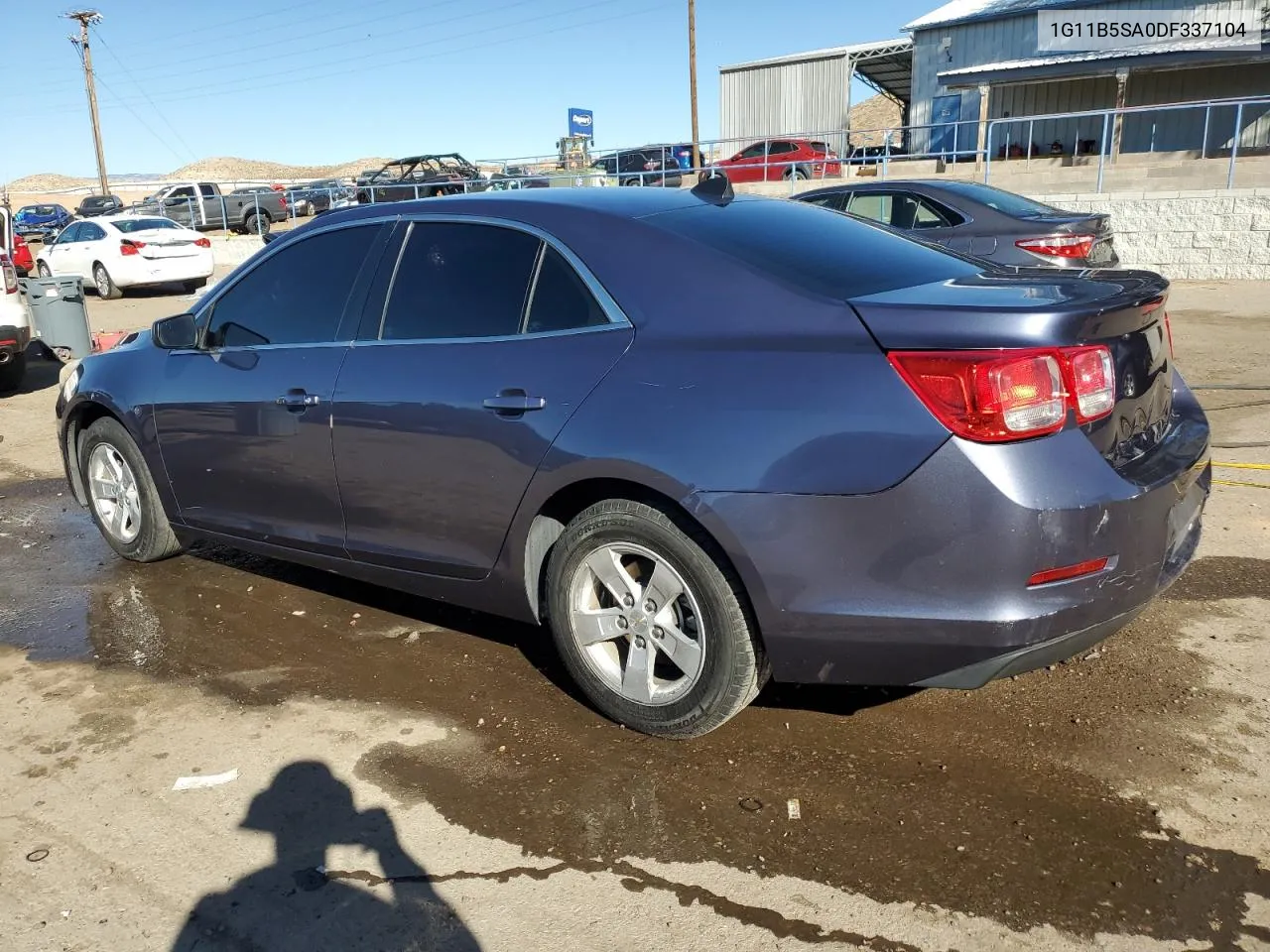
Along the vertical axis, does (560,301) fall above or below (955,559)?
above

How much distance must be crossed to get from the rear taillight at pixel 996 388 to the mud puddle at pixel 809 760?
1.08 m

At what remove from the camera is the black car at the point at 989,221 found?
905 cm

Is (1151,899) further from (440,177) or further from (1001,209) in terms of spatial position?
(440,177)

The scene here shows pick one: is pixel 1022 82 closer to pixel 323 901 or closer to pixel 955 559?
pixel 955 559

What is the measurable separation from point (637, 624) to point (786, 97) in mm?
38903

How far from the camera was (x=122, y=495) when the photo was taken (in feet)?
16.5

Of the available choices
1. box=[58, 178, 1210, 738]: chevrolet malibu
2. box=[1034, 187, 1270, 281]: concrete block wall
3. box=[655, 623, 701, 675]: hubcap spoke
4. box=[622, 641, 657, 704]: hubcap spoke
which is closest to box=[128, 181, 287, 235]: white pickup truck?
box=[1034, 187, 1270, 281]: concrete block wall

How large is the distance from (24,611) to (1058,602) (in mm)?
4341

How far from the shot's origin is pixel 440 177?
24234 millimetres

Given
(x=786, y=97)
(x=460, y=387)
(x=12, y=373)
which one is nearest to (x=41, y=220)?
(x=786, y=97)

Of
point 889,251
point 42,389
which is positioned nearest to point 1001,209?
point 889,251

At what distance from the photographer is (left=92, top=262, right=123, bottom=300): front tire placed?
59.7 feet

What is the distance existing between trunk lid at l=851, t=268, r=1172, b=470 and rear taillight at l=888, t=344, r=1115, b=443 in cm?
3

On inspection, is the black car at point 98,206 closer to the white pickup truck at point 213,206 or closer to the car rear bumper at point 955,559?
the white pickup truck at point 213,206
